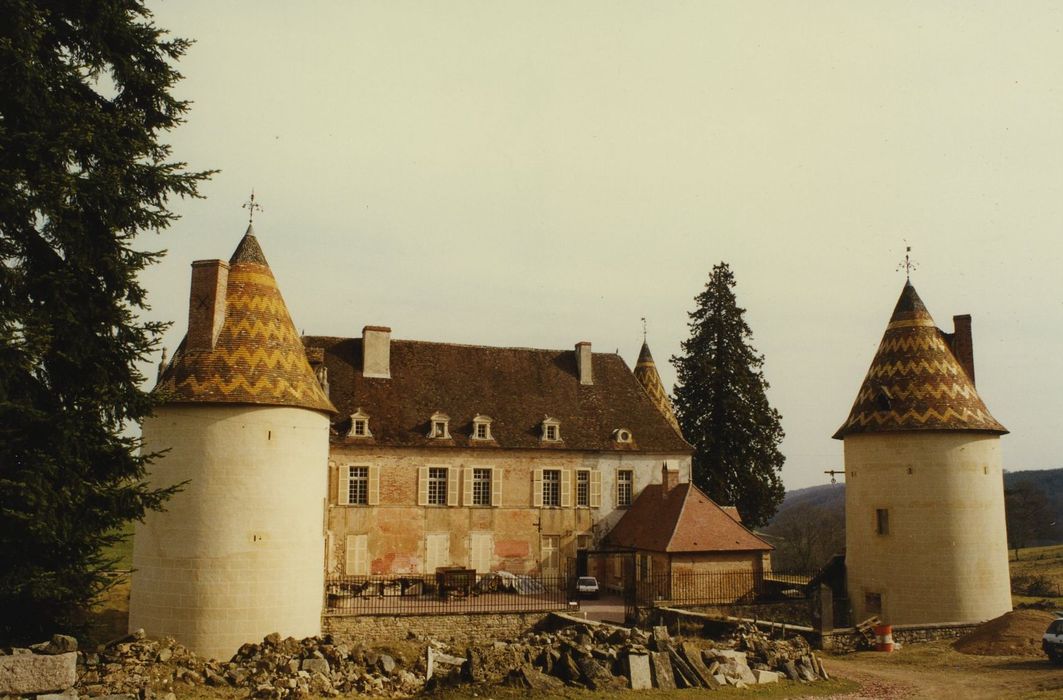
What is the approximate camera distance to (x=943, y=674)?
18656 mm

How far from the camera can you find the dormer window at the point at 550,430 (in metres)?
32.1

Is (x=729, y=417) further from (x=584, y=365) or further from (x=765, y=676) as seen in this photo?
(x=765, y=676)

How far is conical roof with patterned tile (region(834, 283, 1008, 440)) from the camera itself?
25297 mm

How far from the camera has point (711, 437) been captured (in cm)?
3862

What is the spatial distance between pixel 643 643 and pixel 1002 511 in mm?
13132

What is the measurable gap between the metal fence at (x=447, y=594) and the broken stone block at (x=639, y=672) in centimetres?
764

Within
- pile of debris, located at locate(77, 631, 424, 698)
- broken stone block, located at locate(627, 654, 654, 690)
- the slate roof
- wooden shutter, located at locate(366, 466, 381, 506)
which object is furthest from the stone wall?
the slate roof

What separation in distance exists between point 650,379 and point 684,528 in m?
13.5

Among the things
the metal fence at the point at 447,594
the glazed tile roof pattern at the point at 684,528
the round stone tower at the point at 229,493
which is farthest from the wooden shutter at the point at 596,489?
the round stone tower at the point at 229,493

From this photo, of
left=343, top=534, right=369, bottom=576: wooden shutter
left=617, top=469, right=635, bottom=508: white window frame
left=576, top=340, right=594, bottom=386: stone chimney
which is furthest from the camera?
left=576, top=340, right=594, bottom=386: stone chimney

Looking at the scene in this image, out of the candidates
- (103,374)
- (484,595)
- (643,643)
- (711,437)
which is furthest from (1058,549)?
(103,374)

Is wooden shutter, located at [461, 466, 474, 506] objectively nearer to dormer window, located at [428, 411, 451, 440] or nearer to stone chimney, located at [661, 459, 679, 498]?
dormer window, located at [428, 411, 451, 440]

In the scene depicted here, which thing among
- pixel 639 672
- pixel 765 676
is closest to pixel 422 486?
pixel 639 672

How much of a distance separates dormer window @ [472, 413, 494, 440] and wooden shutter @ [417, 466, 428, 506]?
2231mm
